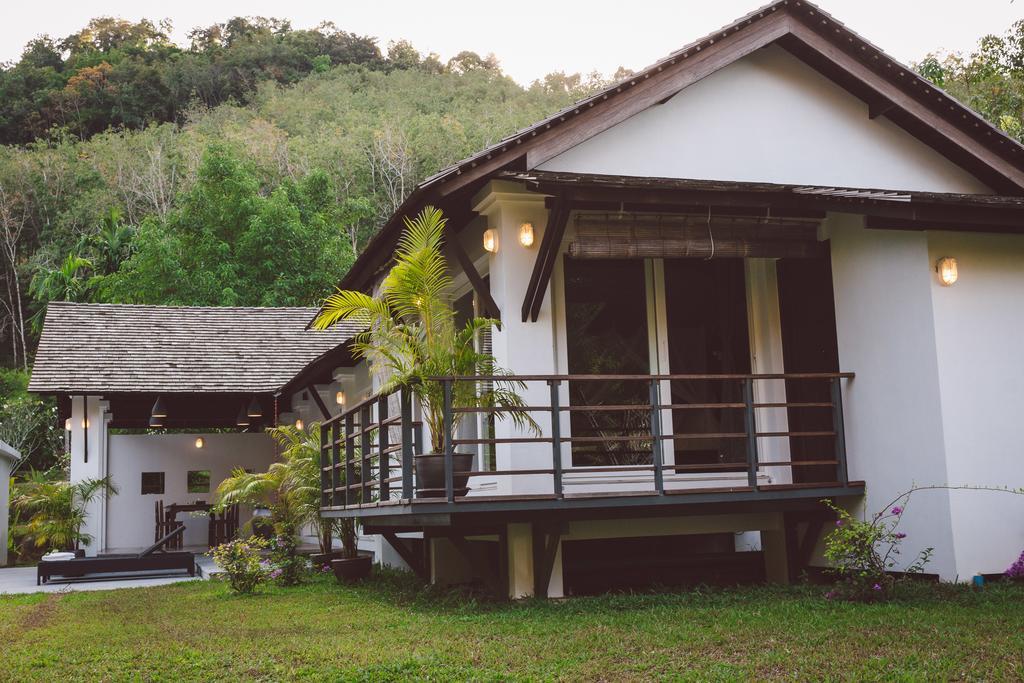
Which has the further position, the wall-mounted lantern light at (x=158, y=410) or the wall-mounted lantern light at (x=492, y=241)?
the wall-mounted lantern light at (x=158, y=410)

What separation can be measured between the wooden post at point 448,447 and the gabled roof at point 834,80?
2143mm

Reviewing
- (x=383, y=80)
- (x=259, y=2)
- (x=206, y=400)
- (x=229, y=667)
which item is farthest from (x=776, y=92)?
(x=259, y=2)

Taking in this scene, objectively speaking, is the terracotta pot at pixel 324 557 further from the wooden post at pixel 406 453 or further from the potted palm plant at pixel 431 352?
the wooden post at pixel 406 453

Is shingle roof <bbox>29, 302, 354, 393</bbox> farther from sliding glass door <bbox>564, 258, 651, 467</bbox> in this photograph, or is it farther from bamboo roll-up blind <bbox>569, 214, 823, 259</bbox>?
bamboo roll-up blind <bbox>569, 214, 823, 259</bbox>

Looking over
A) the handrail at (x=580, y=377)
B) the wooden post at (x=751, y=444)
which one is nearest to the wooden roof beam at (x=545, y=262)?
the handrail at (x=580, y=377)

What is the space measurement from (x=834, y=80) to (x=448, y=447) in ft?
19.8

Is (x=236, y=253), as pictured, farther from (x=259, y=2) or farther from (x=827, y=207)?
(x=259, y=2)

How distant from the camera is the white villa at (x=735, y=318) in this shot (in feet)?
33.1

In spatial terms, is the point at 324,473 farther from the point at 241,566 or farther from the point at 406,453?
the point at 406,453

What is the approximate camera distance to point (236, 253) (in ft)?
119

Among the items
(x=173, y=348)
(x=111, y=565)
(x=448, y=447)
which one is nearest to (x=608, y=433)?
(x=448, y=447)

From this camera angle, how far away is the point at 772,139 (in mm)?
11391

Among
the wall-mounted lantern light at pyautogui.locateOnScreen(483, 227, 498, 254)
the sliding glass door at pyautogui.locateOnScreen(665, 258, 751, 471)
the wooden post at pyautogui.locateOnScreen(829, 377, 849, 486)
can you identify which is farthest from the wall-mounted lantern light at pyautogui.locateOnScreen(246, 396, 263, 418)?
the wooden post at pyautogui.locateOnScreen(829, 377, 849, 486)

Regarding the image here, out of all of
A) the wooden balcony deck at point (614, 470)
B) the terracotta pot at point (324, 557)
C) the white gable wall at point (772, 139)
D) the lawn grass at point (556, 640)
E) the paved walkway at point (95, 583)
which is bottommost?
the paved walkway at point (95, 583)
